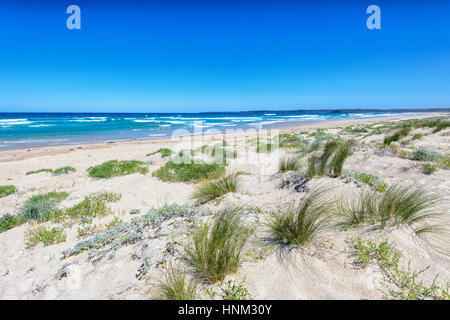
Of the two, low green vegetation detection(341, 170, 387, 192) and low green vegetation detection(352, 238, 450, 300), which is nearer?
low green vegetation detection(352, 238, 450, 300)

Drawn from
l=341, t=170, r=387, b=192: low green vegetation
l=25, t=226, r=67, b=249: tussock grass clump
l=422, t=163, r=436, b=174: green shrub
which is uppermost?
l=422, t=163, r=436, b=174: green shrub

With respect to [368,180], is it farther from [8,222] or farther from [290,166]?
[8,222]

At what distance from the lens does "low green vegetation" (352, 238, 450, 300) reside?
179 centimetres

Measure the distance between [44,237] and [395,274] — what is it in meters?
4.84

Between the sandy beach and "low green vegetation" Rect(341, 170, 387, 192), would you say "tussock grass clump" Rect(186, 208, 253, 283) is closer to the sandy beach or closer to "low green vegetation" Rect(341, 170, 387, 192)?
the sandy beach

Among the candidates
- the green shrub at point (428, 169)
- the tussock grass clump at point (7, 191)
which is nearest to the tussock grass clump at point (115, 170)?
the tussock grass clump at point (7, 191)

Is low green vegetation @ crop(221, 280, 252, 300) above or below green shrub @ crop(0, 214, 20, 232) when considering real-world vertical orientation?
above

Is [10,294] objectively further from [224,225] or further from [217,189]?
[217,189]

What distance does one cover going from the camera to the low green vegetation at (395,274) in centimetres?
179

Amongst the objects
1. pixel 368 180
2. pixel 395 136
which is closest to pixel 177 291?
pixel 368 180

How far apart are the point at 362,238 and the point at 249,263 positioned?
1465mm

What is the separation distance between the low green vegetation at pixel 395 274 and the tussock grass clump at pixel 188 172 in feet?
15.7

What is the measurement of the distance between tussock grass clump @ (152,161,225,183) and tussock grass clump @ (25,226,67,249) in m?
3.49

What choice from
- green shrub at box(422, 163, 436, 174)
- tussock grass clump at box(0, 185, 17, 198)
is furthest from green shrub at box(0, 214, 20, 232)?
green shrub at box(422, 163, 436, 174)
